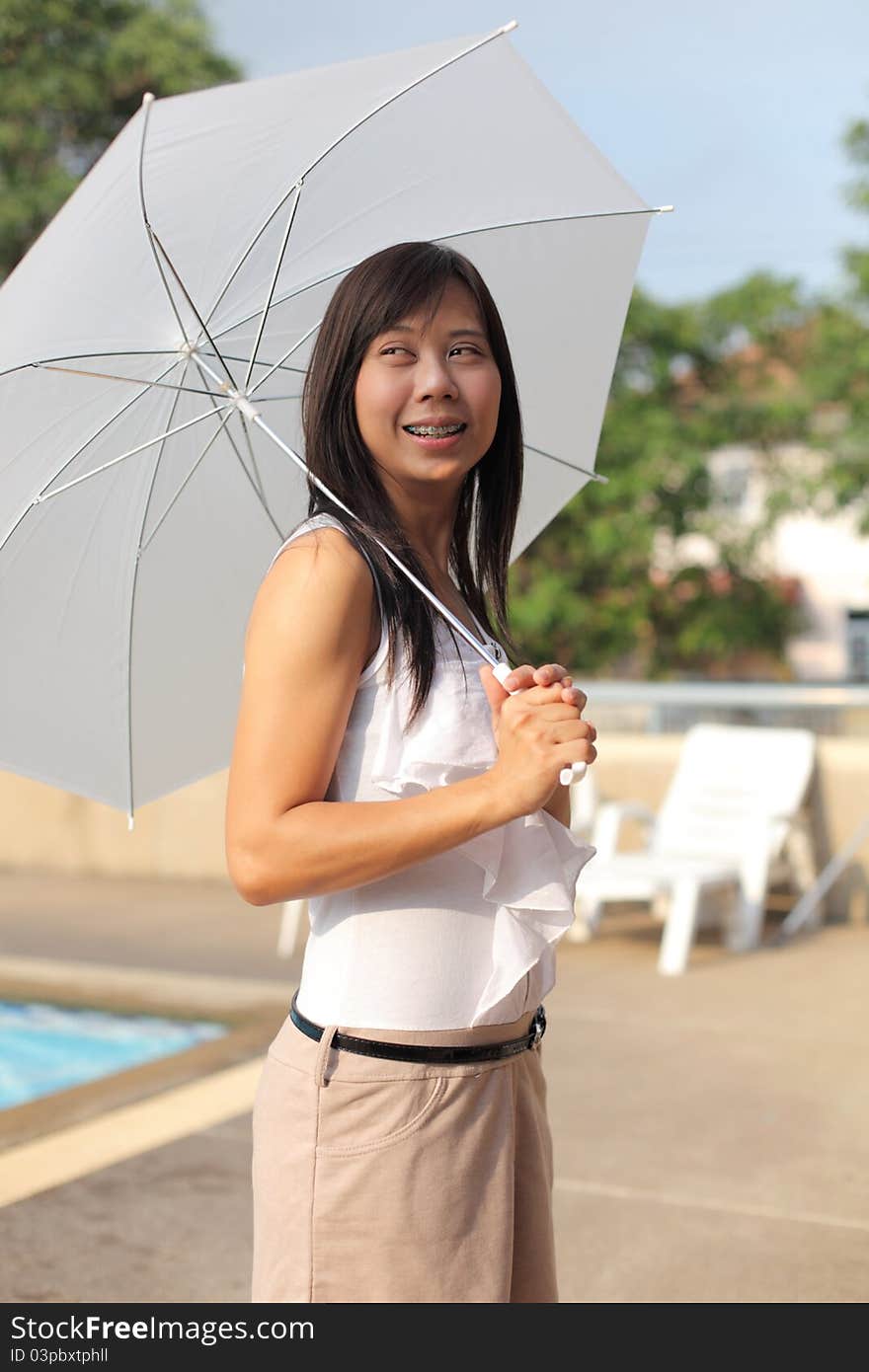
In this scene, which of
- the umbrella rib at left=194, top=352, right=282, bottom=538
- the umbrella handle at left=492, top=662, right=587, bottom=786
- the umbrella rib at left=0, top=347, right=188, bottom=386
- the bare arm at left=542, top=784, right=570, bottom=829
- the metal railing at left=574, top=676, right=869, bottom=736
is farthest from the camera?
the metal railing at left=574, top=676, right=869, bottom=736

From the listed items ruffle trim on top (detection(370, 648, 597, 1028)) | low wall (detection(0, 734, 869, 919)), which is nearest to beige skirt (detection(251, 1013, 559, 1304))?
ruffle trim on top (detection(370, 648, 597, 1028))

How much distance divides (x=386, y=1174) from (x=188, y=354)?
4.09 feet

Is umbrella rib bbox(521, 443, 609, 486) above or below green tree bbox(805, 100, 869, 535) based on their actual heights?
below

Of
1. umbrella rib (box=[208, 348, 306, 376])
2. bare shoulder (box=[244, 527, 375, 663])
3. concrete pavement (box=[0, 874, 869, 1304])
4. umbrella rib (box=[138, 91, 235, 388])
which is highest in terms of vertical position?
umbrella rib (box=[138, 91, 235, 388])

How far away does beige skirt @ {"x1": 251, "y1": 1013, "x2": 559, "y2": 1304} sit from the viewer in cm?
178

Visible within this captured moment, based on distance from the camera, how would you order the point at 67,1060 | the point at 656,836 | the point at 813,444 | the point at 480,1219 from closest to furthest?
1. the point at 480,1219
2. the point at 67,1060
3. the point at 656,836
4. the point at 813,444

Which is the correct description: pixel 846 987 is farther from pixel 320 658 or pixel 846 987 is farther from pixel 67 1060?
pixel 320 658

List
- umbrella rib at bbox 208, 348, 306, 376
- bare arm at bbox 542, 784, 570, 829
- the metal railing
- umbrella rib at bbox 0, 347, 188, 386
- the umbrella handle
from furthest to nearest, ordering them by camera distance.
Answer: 1. the metal railing
2. umbrella rib at bbox 208, 348, 306, 376
3. umbrella rib at bbox 0, 347, 188, 386
4. bare arm at bbox 542, 784, 570, 829
5. the umbrella handle

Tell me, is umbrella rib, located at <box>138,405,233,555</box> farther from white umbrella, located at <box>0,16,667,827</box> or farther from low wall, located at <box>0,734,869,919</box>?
low wall, located at <box>0,734,869,919</box>

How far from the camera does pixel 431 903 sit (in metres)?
1.83

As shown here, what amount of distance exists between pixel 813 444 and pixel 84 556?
Result: 22356 millimetres

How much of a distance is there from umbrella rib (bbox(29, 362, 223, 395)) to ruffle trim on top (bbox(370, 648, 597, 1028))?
0.78 m
